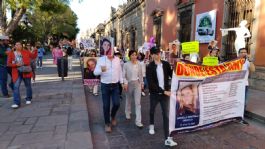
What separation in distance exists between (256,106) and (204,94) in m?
2.92

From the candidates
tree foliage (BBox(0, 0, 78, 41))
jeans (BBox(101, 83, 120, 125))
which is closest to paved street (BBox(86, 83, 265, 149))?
jeans (BBox(101, 83, 120, 125))

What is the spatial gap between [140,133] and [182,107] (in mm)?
1223

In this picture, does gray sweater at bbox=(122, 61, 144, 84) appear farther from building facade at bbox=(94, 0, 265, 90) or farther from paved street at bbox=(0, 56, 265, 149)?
building facade at bbox=(94, 0, 265, 90)

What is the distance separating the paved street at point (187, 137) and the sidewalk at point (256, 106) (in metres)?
0.22

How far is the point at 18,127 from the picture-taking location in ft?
18.1

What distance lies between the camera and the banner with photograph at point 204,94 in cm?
453

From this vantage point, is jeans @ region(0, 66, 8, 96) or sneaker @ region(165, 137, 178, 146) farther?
jeans @ region(0, 66, 8, 96)

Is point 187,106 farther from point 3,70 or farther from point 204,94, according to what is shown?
point 3,70

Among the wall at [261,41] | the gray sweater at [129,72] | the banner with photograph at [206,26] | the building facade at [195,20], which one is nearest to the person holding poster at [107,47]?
the gray sweater at [129,72]

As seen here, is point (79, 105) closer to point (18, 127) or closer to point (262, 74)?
point (18, 127)

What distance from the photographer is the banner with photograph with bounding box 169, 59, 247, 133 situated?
4527 millimetres

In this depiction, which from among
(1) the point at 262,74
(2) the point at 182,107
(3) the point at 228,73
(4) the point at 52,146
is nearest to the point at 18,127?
(4) the point at 52,146

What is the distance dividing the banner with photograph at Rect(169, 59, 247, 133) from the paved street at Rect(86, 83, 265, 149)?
23cm

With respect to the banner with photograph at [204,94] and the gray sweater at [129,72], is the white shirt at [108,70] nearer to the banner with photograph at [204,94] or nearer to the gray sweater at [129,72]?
→ the gray sweater at [129,72]
